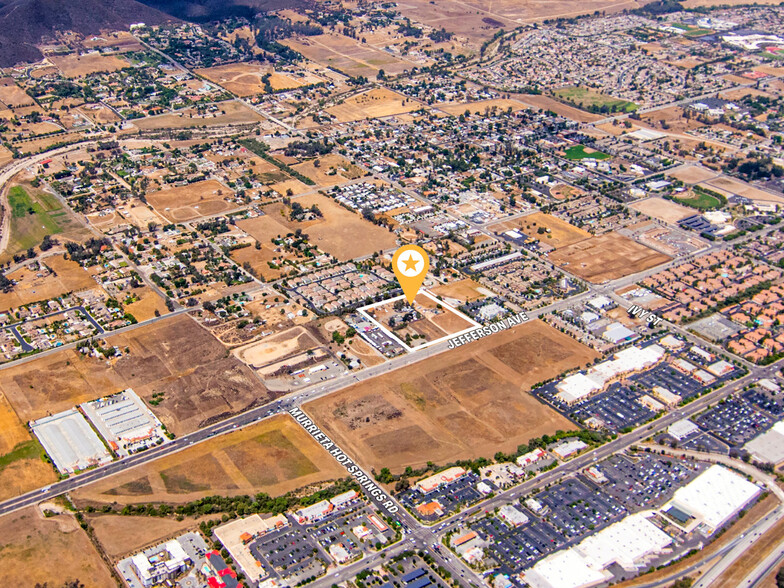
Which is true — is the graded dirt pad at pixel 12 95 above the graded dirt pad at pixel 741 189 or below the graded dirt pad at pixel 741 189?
above

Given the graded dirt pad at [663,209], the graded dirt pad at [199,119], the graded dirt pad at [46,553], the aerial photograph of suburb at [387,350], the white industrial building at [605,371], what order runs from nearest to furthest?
the graded dirt pad at [46,553] < the aerial photograph of suburb at [387,350] < the white industrial building at [605,371] < the graded dirt pad at [663,209] < the graded dirt pad at [199,119]

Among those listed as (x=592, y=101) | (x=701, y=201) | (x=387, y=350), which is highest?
(x=592, y=101)

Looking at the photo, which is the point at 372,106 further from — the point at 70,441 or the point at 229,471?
the point at 229,471

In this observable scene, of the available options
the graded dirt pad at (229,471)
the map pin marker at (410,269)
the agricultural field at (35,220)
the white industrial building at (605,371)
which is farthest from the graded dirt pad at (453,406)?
the agricultural field at (35,220)

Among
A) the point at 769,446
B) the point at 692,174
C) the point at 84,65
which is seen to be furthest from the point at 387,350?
the point at 84,65

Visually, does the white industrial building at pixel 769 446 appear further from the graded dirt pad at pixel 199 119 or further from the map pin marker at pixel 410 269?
the graded dirt pad at pixel 199 119

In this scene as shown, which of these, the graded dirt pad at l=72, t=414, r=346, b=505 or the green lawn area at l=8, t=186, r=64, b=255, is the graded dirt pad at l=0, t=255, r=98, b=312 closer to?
the green lawn area at l=8, t=186, r=64, b=255

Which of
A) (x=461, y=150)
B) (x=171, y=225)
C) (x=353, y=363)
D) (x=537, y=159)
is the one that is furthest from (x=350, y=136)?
(x=353, y=363)
